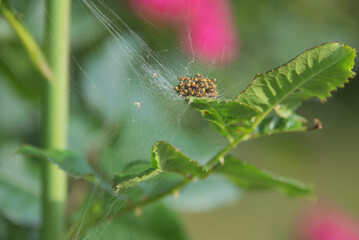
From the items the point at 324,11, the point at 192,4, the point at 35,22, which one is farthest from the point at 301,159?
Answer: the point at 35,22

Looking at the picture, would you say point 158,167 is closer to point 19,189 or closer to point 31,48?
point 31,48

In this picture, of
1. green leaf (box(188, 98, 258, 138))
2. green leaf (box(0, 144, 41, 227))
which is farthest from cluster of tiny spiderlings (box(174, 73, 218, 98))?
green leaf (box(0, 144, 41, 227))

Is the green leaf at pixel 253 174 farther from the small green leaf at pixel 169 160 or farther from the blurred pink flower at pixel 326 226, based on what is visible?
the blurred pink flower at pixel 326 226

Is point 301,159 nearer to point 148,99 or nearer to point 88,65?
point 88,65

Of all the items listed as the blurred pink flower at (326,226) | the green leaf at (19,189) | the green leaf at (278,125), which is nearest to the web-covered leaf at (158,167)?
the green leaf at (278,125)

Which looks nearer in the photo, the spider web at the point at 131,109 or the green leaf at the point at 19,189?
the spider web at the point at 131,109

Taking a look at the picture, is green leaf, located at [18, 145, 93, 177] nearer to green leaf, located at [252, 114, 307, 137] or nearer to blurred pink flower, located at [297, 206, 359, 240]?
green leaf, located at [252, 114, 307, 137]
